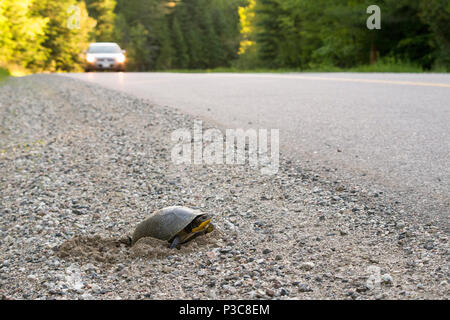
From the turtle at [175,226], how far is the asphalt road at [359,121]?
1667mm

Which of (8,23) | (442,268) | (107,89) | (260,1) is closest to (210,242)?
(442,268)

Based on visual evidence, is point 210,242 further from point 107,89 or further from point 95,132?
point 107,89

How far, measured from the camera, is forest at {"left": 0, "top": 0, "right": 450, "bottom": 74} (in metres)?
21.8

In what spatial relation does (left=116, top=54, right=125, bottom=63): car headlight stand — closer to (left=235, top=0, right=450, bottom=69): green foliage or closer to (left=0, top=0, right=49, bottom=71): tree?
(left=0, top=0, right=49, bottom=71): tree

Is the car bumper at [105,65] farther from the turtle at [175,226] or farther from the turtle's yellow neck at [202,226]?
the turtle's yellow neck at [202,226]

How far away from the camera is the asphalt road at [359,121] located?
4551mm

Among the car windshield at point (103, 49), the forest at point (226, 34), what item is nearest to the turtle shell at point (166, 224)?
the forest at point (226, 34)

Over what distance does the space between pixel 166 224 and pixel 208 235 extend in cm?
33

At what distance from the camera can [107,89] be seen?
1270cm

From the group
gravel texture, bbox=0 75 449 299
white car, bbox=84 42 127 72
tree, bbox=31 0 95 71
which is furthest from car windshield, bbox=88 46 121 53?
gravel texture, bbox=0 75 449 299

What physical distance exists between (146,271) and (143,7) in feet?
208

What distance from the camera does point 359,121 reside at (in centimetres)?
700

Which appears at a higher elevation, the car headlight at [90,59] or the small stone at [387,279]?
the car headlight at [90,59]

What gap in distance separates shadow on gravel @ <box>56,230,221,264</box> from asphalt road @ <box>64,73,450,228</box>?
1.69 meters
